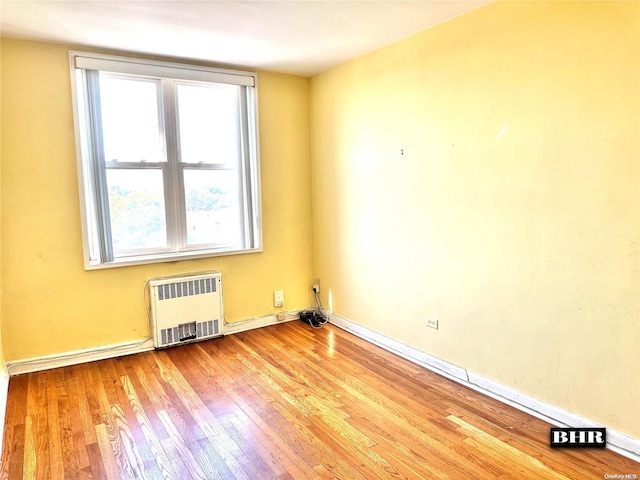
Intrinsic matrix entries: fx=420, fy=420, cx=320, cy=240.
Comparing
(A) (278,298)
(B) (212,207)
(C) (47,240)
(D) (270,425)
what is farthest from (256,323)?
(C) (47,240)

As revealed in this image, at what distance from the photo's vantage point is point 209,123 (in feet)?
12.4

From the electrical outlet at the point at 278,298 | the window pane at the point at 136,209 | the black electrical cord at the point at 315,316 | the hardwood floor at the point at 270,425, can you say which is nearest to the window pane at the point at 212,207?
the window pane at the point at 136,209

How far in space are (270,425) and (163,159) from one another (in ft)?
7.68

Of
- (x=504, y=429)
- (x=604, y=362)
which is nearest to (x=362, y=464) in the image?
(x=504, y=429)

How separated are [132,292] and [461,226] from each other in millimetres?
2647

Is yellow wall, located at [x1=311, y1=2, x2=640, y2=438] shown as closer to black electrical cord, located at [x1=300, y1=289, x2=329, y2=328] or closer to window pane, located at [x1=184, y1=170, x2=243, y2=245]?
black electrical cord, located at [x1=300, y1=289, x2=329, y2=328]

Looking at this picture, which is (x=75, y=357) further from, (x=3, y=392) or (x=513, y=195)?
(x=513, y=195)

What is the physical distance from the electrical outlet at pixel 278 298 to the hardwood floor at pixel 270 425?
2.82 feet

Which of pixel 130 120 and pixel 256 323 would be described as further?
pixel 256 323

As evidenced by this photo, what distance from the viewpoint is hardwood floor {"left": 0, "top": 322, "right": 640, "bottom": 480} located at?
2.03 meters

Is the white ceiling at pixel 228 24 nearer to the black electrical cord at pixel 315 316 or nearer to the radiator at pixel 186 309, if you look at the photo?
the radiator at pixel 186 309

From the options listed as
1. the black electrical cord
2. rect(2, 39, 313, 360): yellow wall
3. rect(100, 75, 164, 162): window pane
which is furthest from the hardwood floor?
rect(100, 75, 164, 162): window pane

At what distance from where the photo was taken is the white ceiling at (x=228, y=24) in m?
2.45

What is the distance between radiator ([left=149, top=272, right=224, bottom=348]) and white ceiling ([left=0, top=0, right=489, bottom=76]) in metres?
1.87
